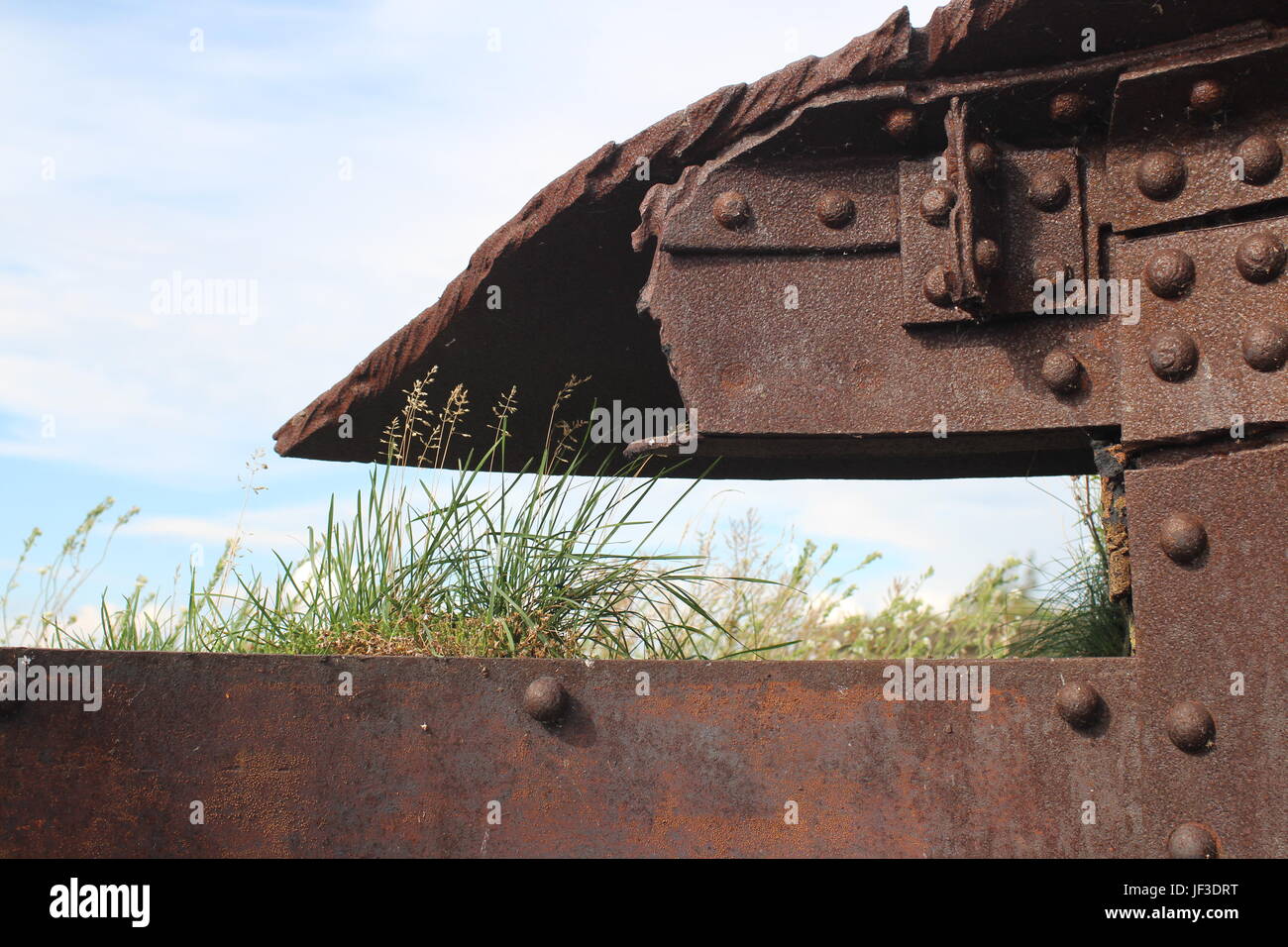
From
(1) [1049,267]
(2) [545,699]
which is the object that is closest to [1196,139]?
(1) [1049,267]

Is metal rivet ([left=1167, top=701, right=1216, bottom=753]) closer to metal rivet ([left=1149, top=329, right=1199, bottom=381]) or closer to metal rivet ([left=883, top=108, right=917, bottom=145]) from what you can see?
metal rivet ([left=1149, top=329, right=1199, bottom=381])

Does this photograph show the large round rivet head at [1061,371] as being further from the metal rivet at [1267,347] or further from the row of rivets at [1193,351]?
the metal rivet at [1267,347]

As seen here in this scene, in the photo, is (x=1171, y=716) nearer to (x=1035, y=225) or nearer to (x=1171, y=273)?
(x=1171, y=273)

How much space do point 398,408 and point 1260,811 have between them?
7.37 ft

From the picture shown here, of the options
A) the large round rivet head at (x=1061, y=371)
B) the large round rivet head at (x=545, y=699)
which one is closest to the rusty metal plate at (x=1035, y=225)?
the large round rivet head at (x=1061, y=371)

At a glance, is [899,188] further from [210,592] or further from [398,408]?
[210,592]

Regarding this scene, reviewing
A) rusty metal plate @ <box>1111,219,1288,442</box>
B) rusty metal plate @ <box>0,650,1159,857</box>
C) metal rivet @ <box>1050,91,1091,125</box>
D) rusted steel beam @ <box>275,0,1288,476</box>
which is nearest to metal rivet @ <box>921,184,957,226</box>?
rusted steel beam @ <box>275,0,1288,476</box>

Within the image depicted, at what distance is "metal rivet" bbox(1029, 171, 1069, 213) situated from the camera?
7.43ft

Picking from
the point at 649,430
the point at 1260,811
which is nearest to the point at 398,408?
the point at 649,430

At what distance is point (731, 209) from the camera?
2377 mm

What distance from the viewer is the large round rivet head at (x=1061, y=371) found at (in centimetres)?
222

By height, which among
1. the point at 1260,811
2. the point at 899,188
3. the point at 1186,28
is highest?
the point at 1186,28

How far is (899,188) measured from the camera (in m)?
2.35

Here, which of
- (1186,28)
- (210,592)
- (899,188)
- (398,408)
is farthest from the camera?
(210,592)
